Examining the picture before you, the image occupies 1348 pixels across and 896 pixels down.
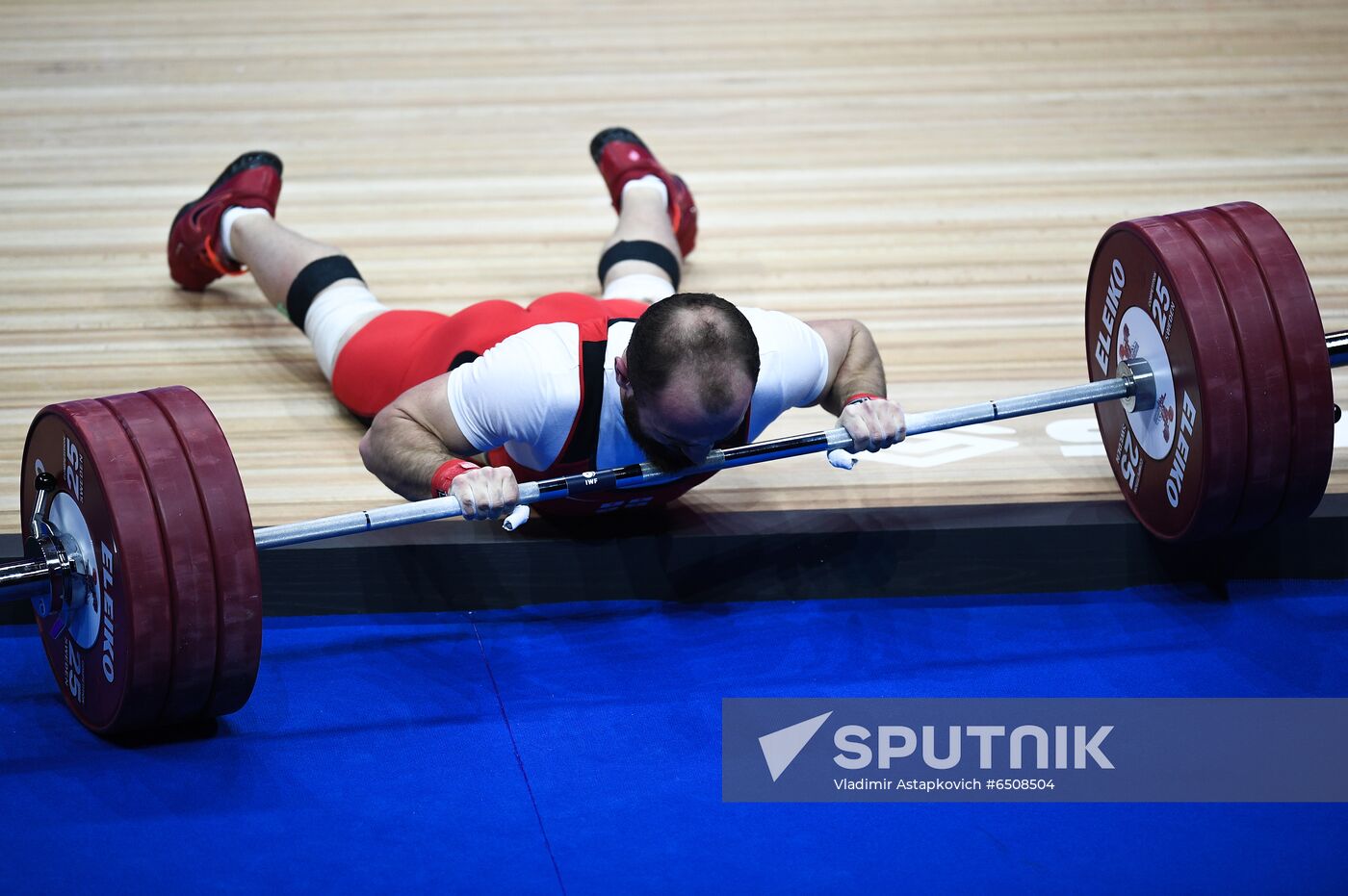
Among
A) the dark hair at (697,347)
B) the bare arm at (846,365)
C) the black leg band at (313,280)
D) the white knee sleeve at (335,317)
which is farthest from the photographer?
the black leg band at (313,280)

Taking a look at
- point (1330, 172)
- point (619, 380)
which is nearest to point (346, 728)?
point (619, 380)

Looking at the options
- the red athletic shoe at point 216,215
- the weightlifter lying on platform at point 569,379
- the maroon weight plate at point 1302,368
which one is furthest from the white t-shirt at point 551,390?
the red athletic shoe at point 216,215

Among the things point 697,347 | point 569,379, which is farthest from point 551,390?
point 697,347

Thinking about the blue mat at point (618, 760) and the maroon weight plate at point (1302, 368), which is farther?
the maroon weight plate at point (1302, 368)

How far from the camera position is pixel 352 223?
12.0 feet

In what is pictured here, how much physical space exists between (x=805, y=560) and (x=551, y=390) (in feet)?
1.92

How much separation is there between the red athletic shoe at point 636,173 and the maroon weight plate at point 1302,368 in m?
1.38

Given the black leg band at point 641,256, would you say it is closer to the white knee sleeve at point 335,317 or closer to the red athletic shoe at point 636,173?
the red athletic shoe at point 636,173

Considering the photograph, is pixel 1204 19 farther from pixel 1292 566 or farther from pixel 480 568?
pixel 480 568

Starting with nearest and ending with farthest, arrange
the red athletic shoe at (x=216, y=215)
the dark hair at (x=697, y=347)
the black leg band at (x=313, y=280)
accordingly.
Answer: the dark hair at (x=697, y=347) → the black leg band at (x=313, y=280) → the red athletic shoe at (x=216, y=215)

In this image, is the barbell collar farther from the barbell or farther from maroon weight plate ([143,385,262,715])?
maroon weight plate ([143,385,262,715])

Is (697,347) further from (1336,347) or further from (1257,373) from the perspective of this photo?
(1336,347)

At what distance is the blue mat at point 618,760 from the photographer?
1.87 meters

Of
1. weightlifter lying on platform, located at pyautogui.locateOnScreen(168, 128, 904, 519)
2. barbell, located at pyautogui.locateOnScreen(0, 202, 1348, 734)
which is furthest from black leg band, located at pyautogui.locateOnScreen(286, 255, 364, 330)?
barbell, located at pyautogui.locateOnScreen(0, 202, 1348, 734)
